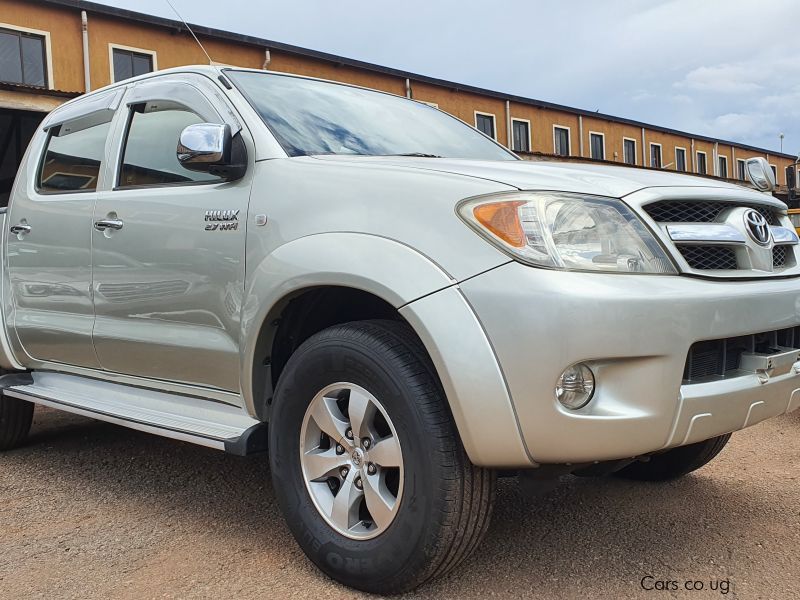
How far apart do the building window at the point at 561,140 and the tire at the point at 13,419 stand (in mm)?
27236

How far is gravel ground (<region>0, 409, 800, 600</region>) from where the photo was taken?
2.42 m

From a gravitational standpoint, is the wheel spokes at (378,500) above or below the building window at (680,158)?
below

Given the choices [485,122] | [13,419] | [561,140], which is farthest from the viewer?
[561,140]

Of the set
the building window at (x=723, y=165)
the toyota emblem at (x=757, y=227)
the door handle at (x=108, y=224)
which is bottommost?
the toyota emblem at (x=757, y=227)

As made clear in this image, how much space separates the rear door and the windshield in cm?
96

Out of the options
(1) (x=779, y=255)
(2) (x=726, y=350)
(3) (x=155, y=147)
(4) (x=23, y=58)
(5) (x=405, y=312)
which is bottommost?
(2) (x=726, y=350)

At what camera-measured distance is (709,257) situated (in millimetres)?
2258

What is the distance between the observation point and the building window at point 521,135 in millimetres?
27594

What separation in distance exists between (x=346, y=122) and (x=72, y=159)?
63.8 inches

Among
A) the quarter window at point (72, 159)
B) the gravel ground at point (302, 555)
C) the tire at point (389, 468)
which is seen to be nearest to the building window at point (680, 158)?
the gravel ground at point (302, 555)

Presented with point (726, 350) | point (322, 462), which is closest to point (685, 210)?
point (726, 350)

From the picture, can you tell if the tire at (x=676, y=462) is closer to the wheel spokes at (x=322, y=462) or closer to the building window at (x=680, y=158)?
the wheel spokes at (x=322, y=462)

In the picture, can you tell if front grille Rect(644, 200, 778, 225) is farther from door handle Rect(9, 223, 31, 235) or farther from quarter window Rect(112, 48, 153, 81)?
quarter window Rect(112, 48, 153, 81)

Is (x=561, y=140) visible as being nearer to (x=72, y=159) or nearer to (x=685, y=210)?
(x=72, y=159)
